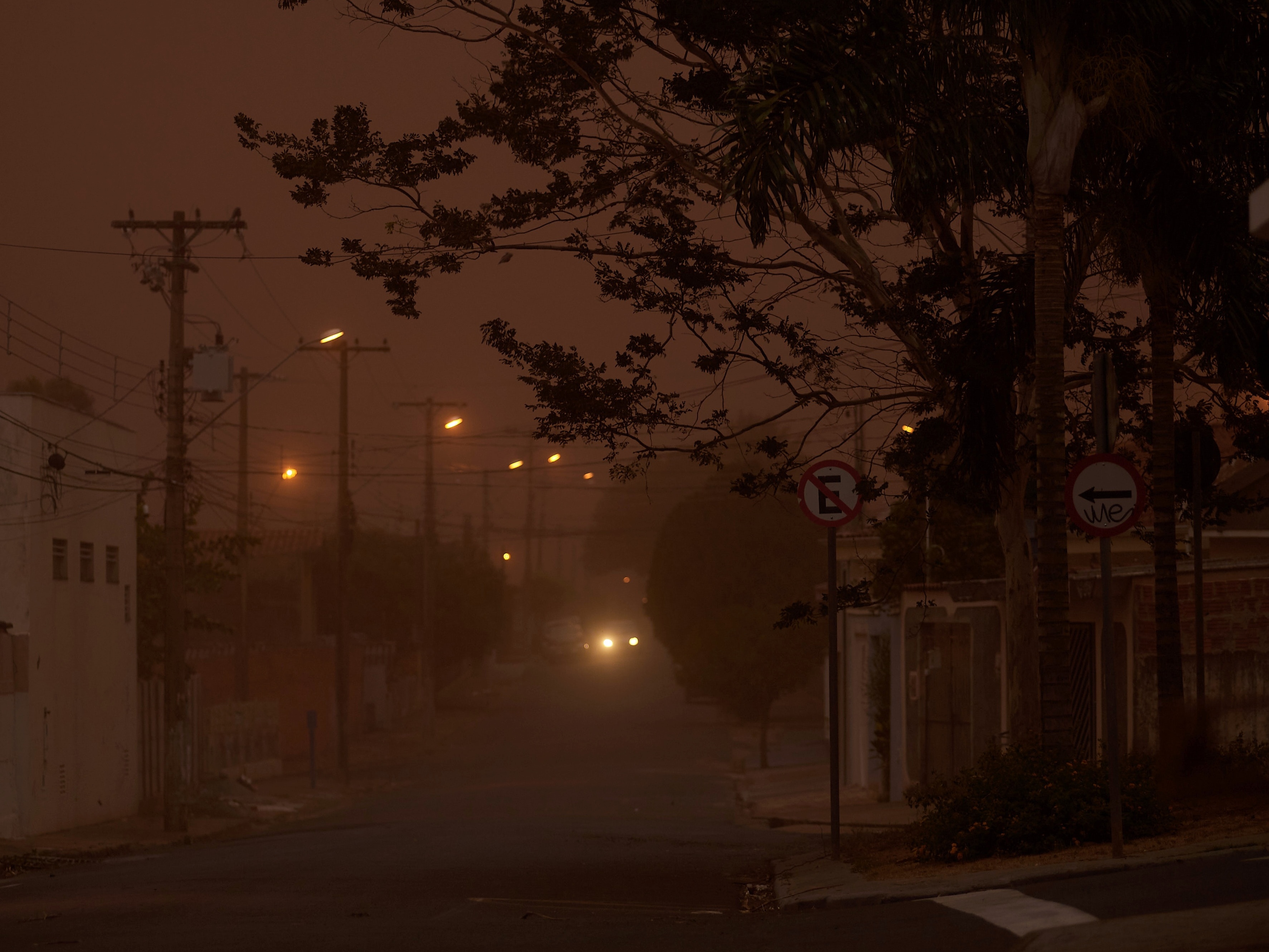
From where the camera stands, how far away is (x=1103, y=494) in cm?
991

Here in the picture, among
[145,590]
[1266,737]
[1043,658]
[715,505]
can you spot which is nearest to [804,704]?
[715,505]

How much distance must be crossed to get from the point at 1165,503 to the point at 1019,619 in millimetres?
1828

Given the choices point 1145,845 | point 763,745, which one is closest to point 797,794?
point 763,745

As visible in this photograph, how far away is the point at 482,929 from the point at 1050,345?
6.51 m

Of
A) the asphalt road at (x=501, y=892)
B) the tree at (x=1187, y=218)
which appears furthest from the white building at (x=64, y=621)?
the tree at (x=1187, y=218)

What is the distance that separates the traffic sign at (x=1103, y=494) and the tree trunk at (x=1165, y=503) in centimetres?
495

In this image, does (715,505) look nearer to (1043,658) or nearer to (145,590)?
(145,590)

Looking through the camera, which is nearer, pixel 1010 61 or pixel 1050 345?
pixel 1050 345

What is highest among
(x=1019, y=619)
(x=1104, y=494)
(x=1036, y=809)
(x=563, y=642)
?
(x=1104, y=494)

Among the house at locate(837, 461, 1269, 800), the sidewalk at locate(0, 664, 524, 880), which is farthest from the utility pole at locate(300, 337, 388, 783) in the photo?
the house at locate(837, 461, 1269, 800)

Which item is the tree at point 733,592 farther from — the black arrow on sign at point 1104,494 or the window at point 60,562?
the black arrow on sign at point 1104,494

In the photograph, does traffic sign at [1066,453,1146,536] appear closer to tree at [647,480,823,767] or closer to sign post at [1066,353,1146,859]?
sign post at [1066,353,1146,859]

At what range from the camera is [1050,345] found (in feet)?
40.8

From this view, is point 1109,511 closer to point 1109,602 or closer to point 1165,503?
point 1109,602
